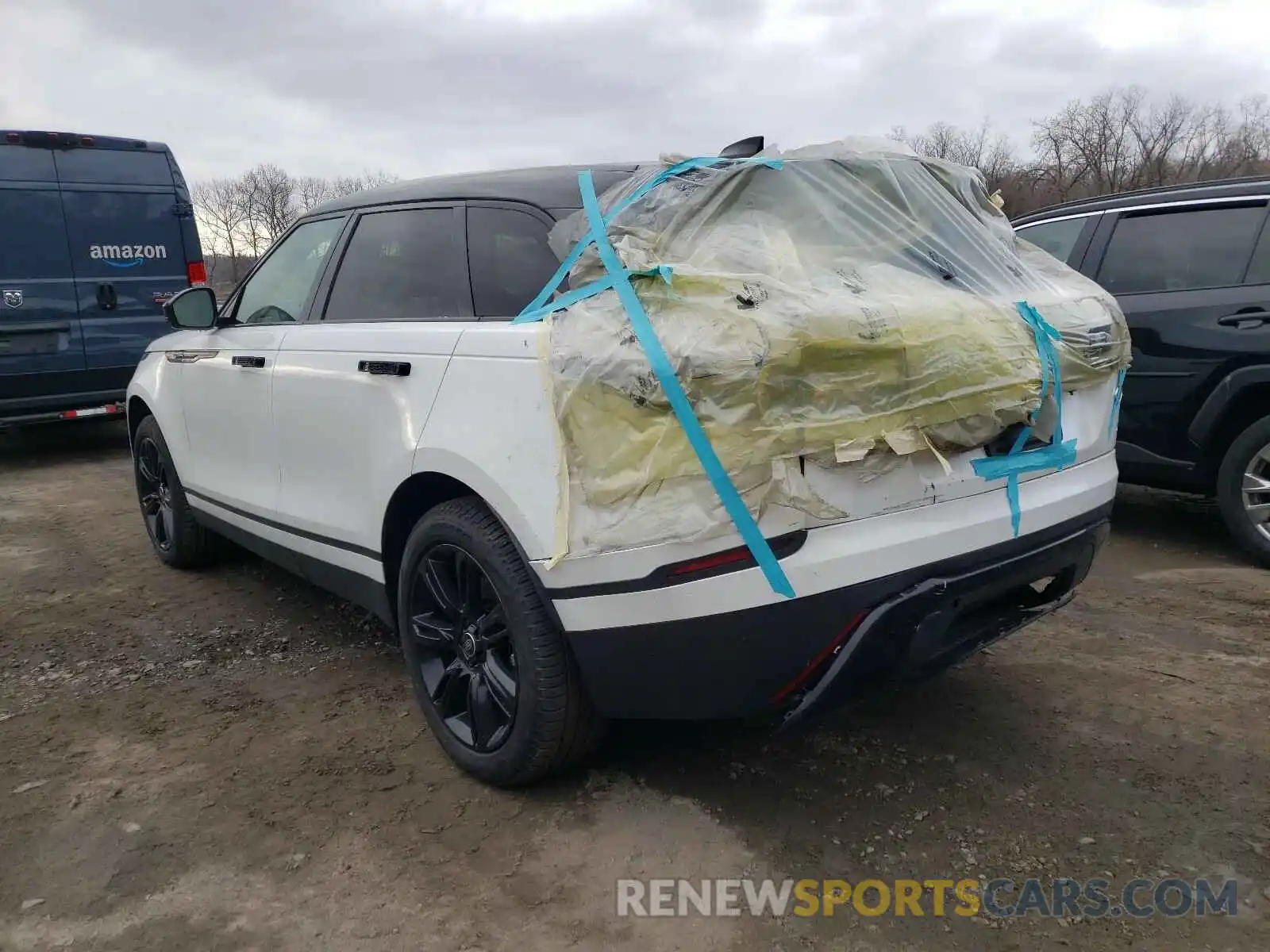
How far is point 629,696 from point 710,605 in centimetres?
38

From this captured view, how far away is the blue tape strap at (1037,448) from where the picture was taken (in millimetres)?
2404

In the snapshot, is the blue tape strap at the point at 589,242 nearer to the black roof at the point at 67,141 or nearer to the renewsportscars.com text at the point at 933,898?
the renewsportscars.com text at the point at 933,898

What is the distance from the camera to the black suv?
4457mm

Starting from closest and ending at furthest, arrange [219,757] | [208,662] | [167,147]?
1. [219,757]
2. [208,662]
3. [167,147]

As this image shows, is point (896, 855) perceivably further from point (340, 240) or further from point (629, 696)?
point (340, 240)

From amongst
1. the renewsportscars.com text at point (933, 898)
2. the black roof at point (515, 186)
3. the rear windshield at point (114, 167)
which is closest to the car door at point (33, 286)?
the rear windshield at point (114, 167)

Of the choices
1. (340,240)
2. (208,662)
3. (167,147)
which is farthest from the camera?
(167,147)

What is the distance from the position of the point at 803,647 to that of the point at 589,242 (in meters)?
1.11

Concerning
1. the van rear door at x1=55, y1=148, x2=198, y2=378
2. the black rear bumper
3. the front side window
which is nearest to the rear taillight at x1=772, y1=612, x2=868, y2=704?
the black rear bumper

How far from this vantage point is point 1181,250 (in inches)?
189

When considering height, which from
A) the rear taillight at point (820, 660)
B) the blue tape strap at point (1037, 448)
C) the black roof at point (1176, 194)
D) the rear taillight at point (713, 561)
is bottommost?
the rear taillight at point (820, 660)

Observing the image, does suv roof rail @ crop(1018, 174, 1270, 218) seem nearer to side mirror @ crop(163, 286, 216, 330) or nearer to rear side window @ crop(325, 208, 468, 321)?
rear side window @ crop(325, 208, 468, 321)

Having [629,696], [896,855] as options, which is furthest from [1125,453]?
[629,696]

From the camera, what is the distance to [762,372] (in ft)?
6.70
